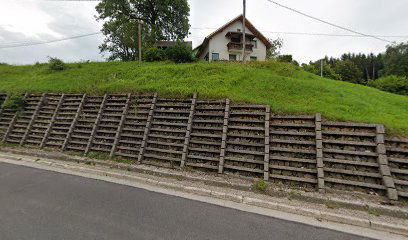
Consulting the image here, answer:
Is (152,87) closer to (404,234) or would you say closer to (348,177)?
(348,177)

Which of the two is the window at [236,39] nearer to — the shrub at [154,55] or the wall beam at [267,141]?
the shrub at [154,55]

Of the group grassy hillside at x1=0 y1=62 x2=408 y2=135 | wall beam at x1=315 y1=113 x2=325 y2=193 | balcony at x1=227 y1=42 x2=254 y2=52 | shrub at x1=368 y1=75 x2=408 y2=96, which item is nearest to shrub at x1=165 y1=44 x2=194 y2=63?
grassy hillside at x1=0 y1=62 x2=408 y2=135

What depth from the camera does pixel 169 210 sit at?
4.52 meters

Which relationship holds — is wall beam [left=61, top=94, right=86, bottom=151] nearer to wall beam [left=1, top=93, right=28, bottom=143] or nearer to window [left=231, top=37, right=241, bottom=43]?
wall beam [left=1, top=93, right=28, bottom=143]

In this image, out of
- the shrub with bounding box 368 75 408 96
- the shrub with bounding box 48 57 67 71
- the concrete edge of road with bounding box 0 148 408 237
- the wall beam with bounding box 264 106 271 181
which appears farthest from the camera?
the shrub with bounding box 368 75 408 96

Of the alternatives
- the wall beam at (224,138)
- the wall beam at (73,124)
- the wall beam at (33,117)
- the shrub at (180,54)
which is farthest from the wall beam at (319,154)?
the shrub at (180,54)

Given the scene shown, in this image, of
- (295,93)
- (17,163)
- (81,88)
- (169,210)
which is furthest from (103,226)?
(81,88)

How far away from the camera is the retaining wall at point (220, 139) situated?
205 inches

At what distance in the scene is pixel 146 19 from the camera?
29.8m

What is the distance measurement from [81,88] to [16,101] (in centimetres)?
322

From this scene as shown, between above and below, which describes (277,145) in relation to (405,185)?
above

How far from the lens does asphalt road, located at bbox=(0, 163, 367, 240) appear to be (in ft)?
12.2

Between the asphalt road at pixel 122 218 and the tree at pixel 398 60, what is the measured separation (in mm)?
66765

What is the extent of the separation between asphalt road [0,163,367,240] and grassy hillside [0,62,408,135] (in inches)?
165
